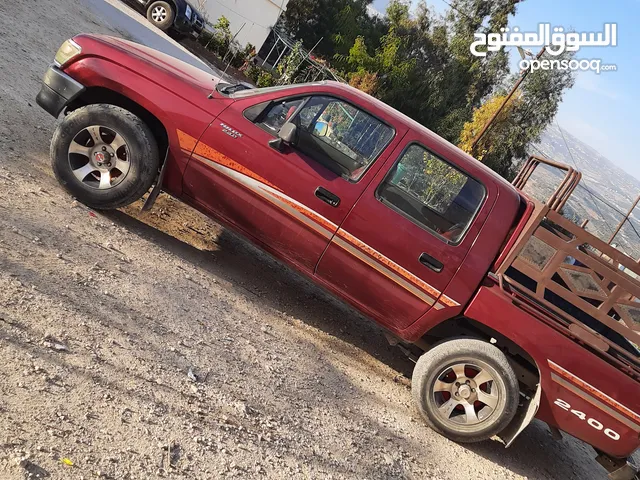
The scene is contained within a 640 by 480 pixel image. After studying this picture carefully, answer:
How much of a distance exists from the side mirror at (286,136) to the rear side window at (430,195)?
78 cm

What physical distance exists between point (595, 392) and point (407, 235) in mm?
1776

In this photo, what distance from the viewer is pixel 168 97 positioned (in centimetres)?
446

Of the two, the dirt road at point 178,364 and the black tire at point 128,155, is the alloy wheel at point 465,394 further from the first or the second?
the black tire at point 128,155

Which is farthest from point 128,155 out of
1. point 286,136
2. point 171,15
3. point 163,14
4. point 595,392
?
point 163,14

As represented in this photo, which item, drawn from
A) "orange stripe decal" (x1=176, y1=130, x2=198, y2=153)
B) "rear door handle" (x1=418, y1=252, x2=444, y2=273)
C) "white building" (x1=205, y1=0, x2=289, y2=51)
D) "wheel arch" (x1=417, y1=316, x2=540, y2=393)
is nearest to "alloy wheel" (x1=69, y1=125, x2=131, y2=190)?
"orange stripe decal" (x1=176, y1=130, x2=198, y2=153)

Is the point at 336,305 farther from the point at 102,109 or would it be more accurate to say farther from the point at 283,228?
the point at 102,109

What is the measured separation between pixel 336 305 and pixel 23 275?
3.12 meters

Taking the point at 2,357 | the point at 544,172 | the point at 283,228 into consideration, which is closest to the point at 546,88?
the point at 544,172

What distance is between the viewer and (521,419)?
431 centimetres

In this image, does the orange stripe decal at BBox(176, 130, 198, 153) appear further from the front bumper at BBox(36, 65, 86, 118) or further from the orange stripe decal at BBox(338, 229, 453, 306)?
the orange stripe decal at BBox(338, 229, 453, 306)

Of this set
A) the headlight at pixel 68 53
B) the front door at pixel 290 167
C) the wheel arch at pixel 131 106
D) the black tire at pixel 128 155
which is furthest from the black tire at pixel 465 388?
the headlight at pixel 68 53

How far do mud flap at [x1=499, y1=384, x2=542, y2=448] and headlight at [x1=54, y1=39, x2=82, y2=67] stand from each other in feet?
14.8

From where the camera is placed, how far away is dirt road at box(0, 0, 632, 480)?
2.60m

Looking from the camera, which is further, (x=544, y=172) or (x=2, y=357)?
(x=544, y=172)
